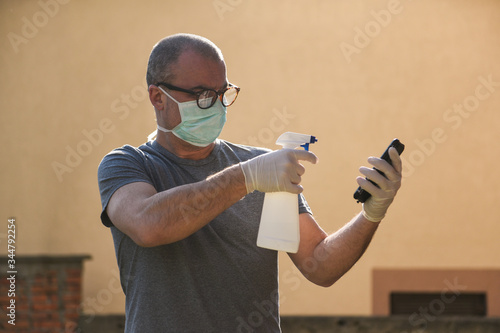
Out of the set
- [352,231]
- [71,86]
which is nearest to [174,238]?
[352,231]

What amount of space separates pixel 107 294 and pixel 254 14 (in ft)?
9.86

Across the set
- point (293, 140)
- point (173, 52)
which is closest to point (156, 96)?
point (173, 52)

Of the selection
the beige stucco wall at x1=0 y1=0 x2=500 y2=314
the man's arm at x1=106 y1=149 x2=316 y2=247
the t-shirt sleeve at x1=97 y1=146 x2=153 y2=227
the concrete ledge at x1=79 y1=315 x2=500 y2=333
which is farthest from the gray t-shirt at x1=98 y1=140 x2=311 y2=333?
the beige stucco wall at x1=0 y1=0 x2=500 y2=314

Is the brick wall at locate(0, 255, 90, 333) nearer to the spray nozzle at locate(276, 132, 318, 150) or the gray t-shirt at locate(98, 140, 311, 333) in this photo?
the gray t-shirt at locate(98, 140, 311, 333)

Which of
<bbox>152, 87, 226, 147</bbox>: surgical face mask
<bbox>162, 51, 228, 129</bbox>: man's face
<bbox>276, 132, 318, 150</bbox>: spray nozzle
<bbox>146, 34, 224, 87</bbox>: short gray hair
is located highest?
<bbox>146, 34, 224, 87</bbox>: short gray hair

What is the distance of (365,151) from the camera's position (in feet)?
20.5

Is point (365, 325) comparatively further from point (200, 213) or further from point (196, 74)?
point (200, 213)

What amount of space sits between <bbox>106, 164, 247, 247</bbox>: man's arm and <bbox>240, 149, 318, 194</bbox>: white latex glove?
0.04 meters

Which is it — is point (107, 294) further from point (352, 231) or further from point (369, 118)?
point (352, 231)

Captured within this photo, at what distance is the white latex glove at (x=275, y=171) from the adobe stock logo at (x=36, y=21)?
16.7ft

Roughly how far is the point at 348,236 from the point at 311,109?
13.4 ft

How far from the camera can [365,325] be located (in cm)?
560

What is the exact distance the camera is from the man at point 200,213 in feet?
6.52

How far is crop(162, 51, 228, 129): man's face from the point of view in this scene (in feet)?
7.74
